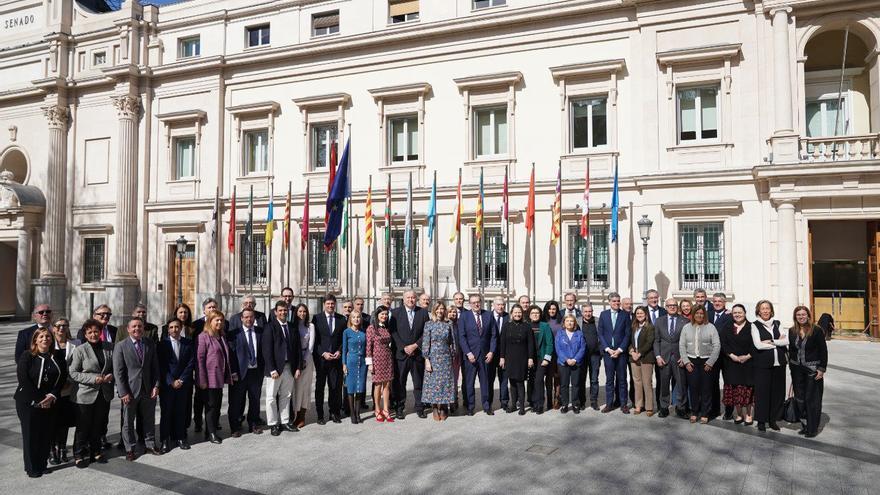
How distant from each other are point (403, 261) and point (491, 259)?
9.71ft

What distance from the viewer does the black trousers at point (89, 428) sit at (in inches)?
263

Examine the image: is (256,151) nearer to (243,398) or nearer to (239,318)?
(239,318)

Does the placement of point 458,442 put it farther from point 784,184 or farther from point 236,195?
point 236,195

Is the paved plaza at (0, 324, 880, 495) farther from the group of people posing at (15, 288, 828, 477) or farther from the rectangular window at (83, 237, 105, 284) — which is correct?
the rectangular window at (83, 237, 105, 284)

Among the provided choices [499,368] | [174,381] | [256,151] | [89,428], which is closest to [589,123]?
[499,368]

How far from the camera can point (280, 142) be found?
2141 centimetres

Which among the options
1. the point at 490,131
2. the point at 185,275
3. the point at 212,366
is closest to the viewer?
the point at 212,366

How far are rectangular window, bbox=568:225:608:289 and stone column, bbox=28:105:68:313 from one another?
65.3ft

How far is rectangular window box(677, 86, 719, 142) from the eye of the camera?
17031 millimetres

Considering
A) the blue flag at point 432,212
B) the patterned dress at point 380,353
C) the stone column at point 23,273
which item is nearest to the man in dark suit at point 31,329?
the patterned dress at point 380,353

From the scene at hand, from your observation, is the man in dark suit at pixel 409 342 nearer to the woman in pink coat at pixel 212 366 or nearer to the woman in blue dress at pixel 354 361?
the woman in blue dress at pixel 354 361

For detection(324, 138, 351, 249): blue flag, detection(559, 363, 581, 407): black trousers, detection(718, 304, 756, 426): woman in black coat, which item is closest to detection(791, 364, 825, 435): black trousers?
detection(718, 304, 756, 426): woman in black coat

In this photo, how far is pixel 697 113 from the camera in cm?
1708

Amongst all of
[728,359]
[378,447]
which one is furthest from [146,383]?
[728,359]
